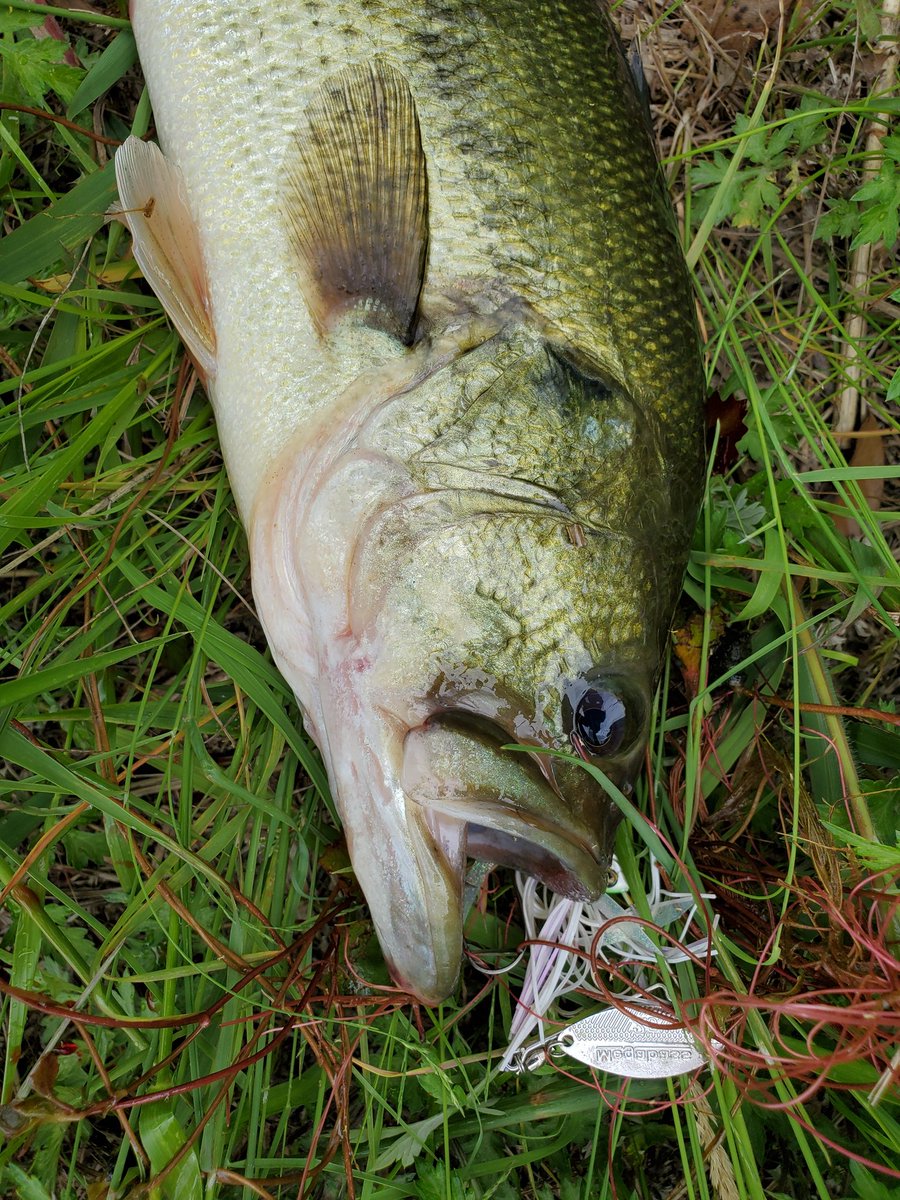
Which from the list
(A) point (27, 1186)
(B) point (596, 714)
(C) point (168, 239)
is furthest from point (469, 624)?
(A) point (27, 1186)

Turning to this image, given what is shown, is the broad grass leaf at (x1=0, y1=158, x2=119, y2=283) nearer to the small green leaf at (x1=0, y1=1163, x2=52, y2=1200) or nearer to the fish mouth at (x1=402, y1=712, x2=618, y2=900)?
the fish mouth at (x1=402, y1=712, x2=618, y2=900)

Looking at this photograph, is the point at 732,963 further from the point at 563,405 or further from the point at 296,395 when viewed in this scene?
the point at 296,395

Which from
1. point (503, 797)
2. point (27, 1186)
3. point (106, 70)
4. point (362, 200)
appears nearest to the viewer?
point (503, 797)

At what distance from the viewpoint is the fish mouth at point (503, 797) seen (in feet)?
5.45

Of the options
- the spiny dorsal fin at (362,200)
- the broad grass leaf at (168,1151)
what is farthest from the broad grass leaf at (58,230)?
the broad grass leaf at (168,1151)

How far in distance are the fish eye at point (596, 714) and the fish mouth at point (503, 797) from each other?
63 mm

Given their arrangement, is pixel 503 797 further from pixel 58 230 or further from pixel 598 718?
pixel 58 230

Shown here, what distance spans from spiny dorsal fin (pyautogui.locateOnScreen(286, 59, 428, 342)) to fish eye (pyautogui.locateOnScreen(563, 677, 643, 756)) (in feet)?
2.69

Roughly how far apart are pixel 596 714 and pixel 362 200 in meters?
1.18

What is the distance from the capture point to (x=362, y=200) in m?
1.82

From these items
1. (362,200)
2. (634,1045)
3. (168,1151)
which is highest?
(362,200)

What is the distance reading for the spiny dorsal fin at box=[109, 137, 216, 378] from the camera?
203 centimetres

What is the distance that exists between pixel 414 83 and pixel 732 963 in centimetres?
222

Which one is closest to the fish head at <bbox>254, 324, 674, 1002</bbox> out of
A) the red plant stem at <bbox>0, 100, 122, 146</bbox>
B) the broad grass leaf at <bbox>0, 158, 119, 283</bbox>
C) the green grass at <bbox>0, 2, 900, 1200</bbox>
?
the green grass at <bbox>0, 2, 900, 1200</bbox>
